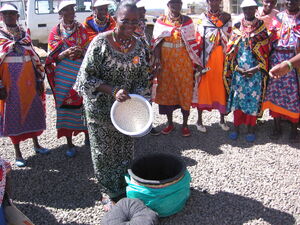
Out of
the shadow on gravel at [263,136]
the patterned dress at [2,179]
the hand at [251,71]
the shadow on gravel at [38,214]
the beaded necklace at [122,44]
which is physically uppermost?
the beaded necklace at [122,44]

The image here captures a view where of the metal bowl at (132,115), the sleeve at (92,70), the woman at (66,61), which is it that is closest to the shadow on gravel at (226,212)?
the metal bowl at (132,115)

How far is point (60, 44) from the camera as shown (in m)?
3.88

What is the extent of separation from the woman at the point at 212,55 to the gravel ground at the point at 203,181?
47 cm

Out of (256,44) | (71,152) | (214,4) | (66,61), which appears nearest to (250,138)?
(256,44)

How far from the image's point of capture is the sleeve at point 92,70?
2576 millimetres

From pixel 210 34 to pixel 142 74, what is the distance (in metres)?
2.03

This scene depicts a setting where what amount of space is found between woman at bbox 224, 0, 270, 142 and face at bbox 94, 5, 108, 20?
1.69 meters

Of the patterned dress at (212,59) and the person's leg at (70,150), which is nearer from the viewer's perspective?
the person's leg at (70,150)

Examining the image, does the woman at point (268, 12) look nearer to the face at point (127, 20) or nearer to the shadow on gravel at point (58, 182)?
the face at point (127, 20)

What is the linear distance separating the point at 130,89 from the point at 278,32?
2.36 metres

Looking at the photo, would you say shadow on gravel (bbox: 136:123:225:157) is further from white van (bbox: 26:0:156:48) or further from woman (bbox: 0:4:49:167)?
white van (bbox: 26:0:156:48)

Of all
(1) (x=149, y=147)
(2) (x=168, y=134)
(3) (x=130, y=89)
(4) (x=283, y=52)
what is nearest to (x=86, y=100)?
(3) (x=130, y=89)

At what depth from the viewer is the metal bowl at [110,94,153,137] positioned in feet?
8.48

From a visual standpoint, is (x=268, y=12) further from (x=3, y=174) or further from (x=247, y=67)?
(x=3, y=174)
